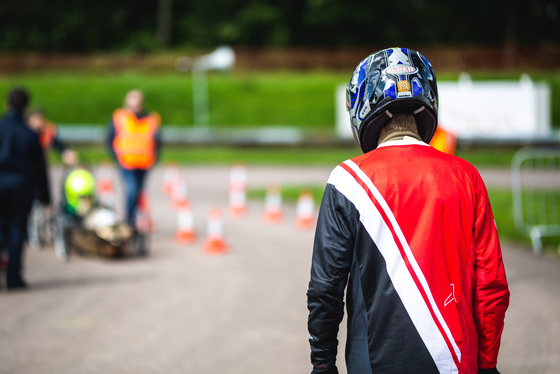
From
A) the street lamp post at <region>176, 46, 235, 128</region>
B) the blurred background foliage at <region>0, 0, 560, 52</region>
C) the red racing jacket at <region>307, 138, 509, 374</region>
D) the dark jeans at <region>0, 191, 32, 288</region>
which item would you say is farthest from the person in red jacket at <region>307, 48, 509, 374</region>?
the blurred background foliage at <region>0, 0, 560, 52</region>

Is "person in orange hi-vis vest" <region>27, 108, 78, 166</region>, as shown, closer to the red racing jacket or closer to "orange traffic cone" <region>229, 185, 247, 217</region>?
"orange traffic cone" <region>229, 185, 247, 217</region>

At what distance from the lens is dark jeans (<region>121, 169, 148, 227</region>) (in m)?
10.2

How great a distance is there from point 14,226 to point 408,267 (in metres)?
6.44

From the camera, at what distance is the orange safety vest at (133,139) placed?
10297 mm

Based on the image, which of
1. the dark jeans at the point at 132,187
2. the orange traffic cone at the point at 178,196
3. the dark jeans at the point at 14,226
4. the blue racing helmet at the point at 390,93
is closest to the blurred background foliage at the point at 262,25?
the orange traffic cone at the point at 178,196

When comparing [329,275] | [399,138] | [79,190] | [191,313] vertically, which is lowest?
[191,313]

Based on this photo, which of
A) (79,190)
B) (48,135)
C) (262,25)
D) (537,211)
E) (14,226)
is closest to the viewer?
(14,226)

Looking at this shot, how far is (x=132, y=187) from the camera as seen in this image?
10328 millimetres

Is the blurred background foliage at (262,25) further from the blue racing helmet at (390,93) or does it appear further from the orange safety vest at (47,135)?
the blue racing helmet at (390,93)

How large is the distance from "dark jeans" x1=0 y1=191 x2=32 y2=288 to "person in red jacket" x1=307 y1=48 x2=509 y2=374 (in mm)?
6086

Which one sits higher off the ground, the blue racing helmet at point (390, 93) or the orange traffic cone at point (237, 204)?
the blue racing helmet at point (390, 93)

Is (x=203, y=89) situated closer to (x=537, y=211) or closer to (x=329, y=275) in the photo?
(x=537, y=211)

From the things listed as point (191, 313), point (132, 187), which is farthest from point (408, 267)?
point (132, 187)

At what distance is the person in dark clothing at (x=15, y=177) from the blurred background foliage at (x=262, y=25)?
1641 inches
